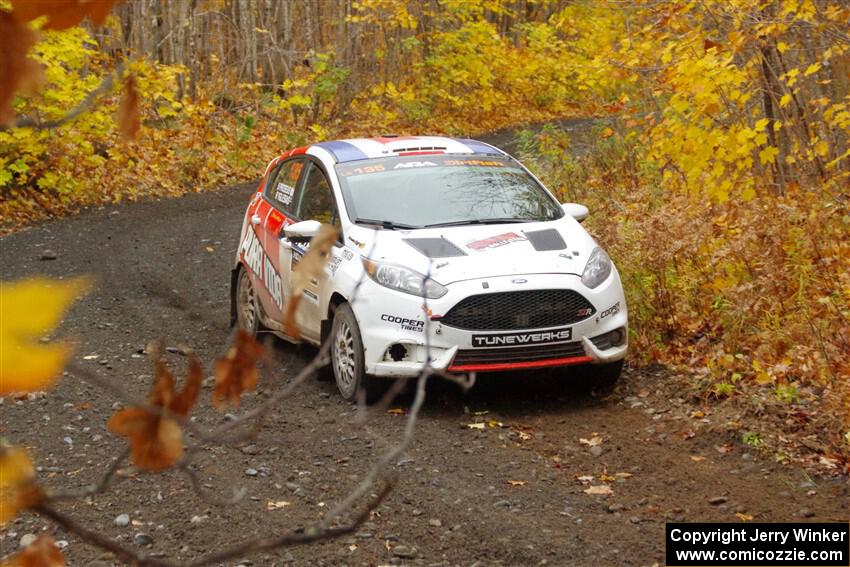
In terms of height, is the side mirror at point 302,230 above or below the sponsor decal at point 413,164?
below

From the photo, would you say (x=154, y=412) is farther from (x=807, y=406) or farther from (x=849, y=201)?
(x=849, y=201)

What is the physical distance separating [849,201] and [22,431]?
6.93m

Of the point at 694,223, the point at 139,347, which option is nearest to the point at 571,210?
the point at 694,223

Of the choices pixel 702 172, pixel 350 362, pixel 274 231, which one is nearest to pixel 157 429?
pixel 350 362

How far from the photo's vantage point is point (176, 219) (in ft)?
55.1

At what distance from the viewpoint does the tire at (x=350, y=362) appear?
7598mm

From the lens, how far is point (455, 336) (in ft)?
24.2

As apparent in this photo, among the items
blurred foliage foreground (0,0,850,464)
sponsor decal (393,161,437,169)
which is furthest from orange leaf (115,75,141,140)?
sponsor decal (393,161,437,169)

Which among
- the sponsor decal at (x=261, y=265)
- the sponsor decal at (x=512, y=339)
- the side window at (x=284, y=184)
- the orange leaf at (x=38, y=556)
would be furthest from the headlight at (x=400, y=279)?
the orange leaf at (x=38, y=556)

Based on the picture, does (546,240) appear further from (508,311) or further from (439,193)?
(439,193)

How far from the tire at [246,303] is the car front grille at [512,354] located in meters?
2.56

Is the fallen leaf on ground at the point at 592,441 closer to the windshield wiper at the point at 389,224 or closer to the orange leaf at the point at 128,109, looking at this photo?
the windshield wiper at the point at 389,224

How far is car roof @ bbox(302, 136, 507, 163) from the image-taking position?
8938 millimetres

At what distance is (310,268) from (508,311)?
600cm
